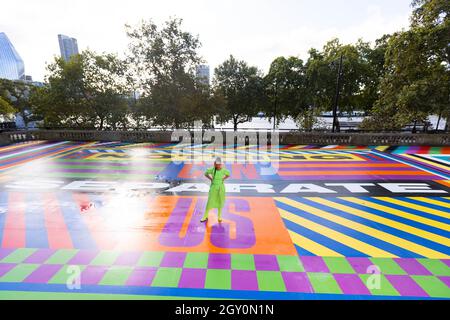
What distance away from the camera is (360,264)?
4.16 meters

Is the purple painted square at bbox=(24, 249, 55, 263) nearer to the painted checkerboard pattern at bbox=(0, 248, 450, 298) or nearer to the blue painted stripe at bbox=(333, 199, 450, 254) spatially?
the painted checkerboard pattern at bbox=(0, 248, 450, 298)

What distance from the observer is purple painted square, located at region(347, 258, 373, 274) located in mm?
3998

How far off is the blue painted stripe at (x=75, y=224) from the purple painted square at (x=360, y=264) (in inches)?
189

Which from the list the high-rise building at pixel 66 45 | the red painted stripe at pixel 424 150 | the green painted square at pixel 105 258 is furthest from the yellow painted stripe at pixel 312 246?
the high-rise building at pixel 66 45

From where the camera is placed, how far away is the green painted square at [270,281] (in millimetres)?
3605

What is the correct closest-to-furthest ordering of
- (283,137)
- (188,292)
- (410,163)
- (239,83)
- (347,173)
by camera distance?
(188,292) < (347,173) < (410,163) < (283,137) < (239,83)

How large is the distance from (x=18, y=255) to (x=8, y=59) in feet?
437

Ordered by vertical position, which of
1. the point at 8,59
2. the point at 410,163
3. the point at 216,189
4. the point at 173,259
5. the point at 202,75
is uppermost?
the point at 8,59

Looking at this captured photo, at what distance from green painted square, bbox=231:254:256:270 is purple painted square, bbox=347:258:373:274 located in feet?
5.60

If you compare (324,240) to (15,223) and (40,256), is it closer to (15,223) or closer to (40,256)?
(40,256)

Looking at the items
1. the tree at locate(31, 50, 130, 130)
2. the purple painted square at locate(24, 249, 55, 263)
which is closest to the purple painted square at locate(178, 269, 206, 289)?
the purple painted square at locate(24, 249, 55, 263)

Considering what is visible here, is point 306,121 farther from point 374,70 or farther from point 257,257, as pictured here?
point 257,257

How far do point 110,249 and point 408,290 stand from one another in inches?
199

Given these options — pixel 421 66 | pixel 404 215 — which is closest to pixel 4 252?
pixel 404 215
